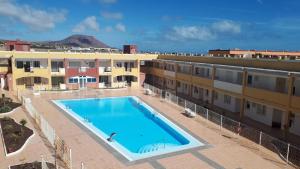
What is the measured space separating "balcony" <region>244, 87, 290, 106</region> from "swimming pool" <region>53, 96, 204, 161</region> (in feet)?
27.3

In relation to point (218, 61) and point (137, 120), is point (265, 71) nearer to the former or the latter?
point (218, 61)

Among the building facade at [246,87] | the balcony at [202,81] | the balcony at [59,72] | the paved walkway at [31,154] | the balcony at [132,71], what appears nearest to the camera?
the paved walkway at [31,154]

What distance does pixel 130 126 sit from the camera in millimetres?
29297

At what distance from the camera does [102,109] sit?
1426 inches

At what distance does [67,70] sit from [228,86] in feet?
86.4

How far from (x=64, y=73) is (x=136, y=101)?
14698 mm

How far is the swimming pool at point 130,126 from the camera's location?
74.0 feet

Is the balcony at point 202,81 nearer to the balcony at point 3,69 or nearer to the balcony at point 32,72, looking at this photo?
the balcony at point 32,72

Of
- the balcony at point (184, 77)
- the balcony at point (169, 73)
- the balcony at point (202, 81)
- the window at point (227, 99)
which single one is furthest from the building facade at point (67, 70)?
the window at point (227, 99)

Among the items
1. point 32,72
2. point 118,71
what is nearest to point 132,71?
point 118,71

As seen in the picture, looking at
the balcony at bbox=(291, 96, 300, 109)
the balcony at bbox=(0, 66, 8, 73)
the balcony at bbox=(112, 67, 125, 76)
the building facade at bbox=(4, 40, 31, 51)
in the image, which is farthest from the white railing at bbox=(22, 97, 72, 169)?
the building facade at bbox=(4, 40, 31, 51)

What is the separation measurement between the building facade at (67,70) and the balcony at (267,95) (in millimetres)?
25515

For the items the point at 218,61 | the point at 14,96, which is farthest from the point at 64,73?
the point at 218,61

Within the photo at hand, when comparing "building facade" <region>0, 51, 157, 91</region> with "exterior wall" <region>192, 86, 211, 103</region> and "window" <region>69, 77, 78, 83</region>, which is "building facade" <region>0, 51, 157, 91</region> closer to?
"window" <region>69, 77, 78, 83</region>
